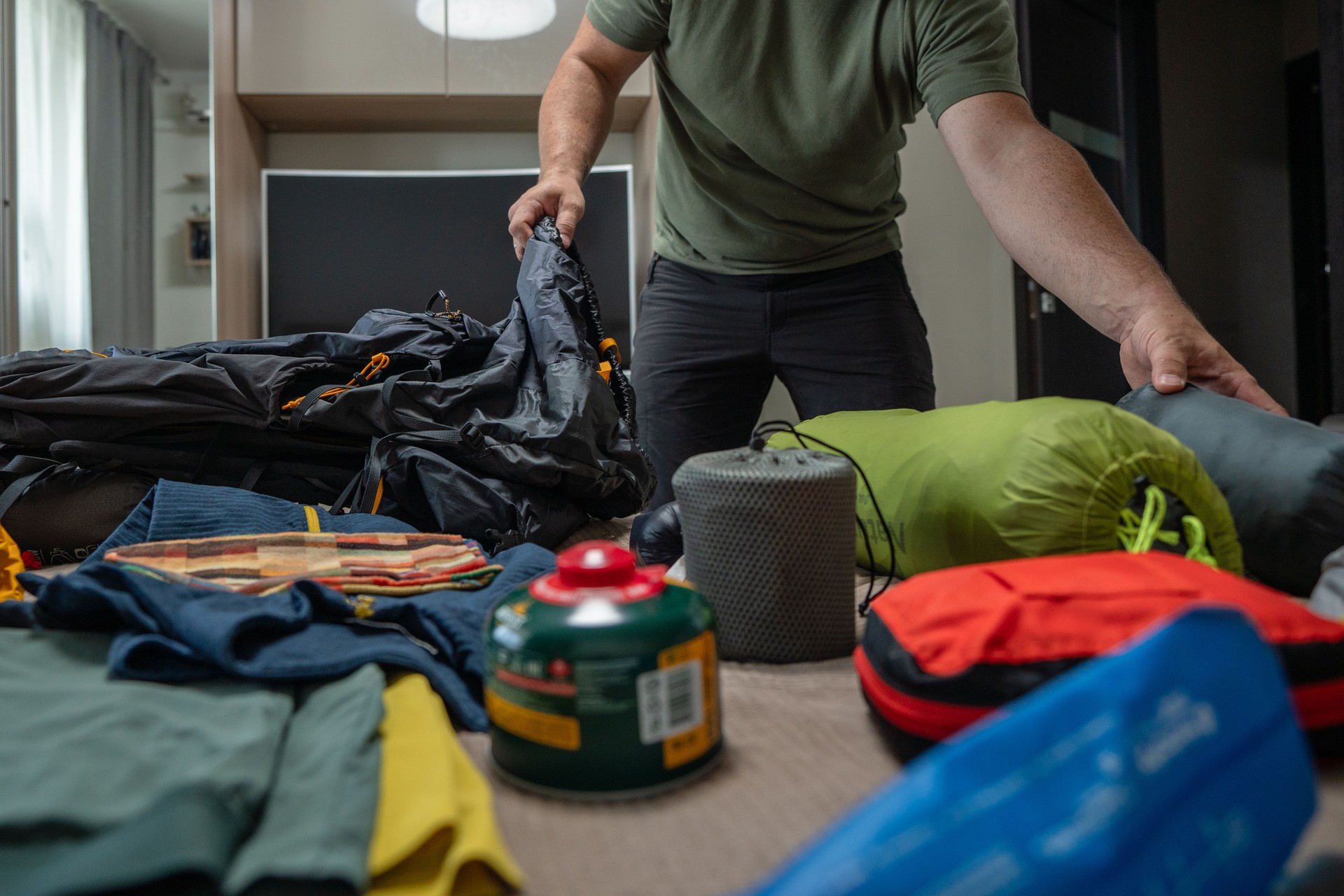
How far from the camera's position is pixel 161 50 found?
3641 mm

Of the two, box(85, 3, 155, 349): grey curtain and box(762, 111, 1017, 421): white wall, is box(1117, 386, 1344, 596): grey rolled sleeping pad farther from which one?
box(85, 3, 155, 349): grey curtain

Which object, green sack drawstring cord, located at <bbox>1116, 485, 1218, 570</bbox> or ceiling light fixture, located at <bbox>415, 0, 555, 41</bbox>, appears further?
ceiling light fixture, located at <bbox>415, 0, 555, 41</bbox>

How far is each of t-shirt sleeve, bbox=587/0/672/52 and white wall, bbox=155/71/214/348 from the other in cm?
294

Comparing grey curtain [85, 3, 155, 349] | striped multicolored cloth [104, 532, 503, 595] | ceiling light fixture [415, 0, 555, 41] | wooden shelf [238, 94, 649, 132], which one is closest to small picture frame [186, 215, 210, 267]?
grey curtain [85, 3, 155, 349]

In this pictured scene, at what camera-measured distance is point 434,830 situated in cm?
36

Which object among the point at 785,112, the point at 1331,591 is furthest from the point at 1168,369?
the point at 785,112

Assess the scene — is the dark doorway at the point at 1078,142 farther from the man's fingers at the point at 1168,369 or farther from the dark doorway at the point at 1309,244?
the man's fingers at the point at 1168,369

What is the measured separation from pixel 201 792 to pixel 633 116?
115 inches

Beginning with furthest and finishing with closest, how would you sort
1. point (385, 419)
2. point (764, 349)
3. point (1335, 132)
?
point (1335, 132)
point (764, 349)
point (385, 419)

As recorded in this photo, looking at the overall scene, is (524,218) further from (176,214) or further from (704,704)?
(176,214)

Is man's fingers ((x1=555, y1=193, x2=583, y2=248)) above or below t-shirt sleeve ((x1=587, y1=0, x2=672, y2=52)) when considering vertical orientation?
below

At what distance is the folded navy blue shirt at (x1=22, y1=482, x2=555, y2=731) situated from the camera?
1.67 ft

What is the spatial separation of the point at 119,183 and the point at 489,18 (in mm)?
1808

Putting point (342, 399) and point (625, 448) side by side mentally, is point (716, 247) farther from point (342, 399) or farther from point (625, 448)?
point (342, 399)
